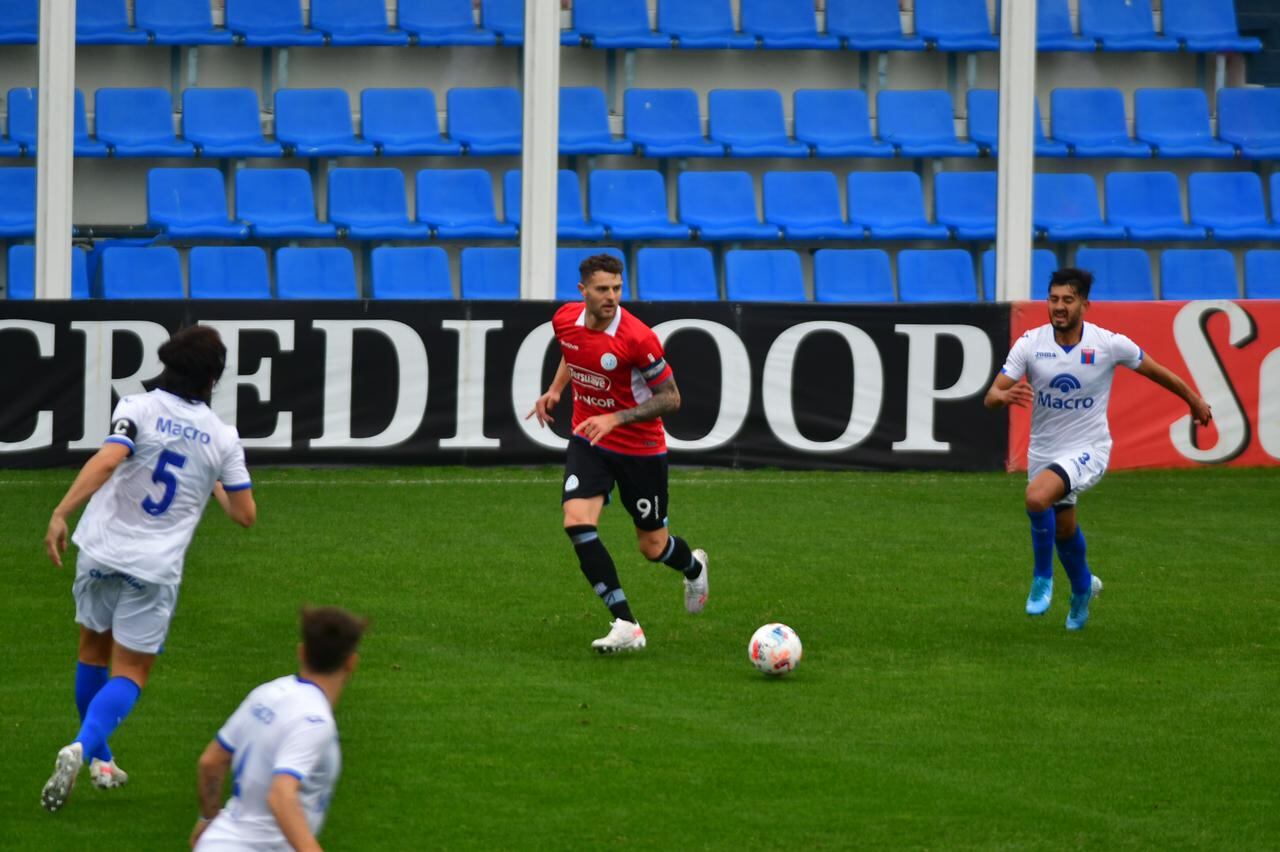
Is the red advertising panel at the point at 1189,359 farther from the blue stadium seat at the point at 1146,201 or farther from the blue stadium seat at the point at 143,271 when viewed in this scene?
the blue stadium seat at the point at 143,271

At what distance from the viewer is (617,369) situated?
9875mm

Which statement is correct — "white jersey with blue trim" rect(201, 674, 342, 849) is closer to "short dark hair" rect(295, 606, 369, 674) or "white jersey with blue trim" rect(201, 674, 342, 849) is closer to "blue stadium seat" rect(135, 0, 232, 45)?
"short dark hair" rect(295, 606, 369, 674)

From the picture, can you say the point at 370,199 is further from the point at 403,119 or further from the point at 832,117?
the point at 832,117

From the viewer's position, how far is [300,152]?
19609 millimetres

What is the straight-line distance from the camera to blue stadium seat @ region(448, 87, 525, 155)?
20250 mm

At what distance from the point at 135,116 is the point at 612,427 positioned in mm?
11689

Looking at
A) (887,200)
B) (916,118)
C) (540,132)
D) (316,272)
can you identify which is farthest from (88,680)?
(916,118)

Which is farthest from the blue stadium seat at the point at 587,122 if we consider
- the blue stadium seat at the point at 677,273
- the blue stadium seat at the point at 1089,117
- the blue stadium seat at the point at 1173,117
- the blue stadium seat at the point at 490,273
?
the blue stadium seat at the point at 1173,117

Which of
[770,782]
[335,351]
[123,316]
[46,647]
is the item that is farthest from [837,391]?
[770,782]

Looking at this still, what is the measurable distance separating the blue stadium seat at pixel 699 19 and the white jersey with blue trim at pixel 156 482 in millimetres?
14940

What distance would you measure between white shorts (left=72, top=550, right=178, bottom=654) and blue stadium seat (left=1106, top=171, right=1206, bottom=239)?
16035mm

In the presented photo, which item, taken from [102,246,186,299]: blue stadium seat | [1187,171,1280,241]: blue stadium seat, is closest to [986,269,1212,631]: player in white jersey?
[102,246,186,299]: blue stadium seat

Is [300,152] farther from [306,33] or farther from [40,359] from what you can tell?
[40,359]

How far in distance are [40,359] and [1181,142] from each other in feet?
41.9
